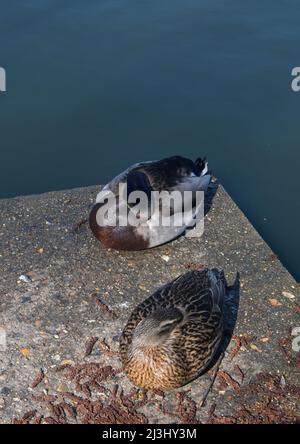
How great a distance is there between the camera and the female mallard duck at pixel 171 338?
4406 millimetres

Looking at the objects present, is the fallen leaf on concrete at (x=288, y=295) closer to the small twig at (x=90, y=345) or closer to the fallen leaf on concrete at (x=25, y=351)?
the small twig at (x=90, y=345)

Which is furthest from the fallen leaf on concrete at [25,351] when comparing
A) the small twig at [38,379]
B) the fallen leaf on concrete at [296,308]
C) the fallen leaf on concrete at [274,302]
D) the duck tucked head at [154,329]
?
the fallen leaf on concrete at [296,308]

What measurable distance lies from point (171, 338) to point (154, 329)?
0.14m

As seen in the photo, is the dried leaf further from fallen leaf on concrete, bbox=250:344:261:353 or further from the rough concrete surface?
fallen leaf on concrete, bbox=250:344:261:353

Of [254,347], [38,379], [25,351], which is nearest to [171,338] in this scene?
[254,347]

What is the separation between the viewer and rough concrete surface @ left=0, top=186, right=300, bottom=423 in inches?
173

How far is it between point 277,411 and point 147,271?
5.27 feet

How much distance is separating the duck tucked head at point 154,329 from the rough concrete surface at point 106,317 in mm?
329

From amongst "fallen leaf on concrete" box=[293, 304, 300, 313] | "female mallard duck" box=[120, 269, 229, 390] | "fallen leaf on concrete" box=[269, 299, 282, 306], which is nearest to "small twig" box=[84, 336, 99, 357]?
"female mallard duck" box=[120, 269, 229, 390]

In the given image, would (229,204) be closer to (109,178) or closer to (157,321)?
(109,178)

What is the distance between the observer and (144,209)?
5.71m

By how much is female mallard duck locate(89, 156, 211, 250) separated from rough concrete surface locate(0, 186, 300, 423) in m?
0.13
